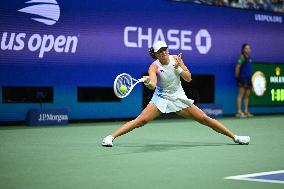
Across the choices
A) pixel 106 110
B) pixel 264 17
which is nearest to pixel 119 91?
pixel 106 110

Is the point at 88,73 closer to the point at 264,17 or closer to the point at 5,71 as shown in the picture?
the point at 5,71

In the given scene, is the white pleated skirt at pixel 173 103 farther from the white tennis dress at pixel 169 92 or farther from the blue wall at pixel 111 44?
the blue wall at pixel 111 44

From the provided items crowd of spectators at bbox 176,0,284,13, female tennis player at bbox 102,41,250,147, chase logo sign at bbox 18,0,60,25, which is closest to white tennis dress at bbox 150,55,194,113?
female tennis player at bbox 102,41,250,147

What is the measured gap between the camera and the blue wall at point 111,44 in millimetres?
14367

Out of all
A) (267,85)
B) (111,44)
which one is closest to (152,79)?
(111,44)

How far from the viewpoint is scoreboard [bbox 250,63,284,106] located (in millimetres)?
18922

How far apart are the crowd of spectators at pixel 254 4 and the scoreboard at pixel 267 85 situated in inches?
70.4

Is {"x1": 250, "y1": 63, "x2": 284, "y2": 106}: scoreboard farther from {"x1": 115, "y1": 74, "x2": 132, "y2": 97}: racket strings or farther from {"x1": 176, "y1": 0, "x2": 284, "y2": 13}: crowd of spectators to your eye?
{"x1": 115, "y1": 74, "x2": 132, "y2": 97}: racket strings

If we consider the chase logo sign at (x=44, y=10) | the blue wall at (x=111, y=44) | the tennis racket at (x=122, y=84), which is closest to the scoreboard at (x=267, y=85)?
the blue wall at (x=111, y=44)

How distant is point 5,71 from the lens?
46.2ft

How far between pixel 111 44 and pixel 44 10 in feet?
6.78

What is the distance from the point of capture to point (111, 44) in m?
15.9

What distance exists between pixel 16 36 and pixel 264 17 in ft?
28.0

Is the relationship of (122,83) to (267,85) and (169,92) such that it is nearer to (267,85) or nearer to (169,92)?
(169,92)
